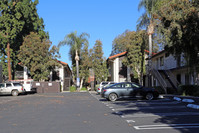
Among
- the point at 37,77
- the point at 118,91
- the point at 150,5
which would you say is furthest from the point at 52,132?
the point at 37,77

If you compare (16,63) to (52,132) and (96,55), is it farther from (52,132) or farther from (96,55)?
(52,132)

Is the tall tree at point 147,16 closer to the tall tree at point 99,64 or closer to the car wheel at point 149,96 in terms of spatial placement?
the car wheel at point 149,96

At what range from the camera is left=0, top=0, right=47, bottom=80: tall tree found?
4247cm

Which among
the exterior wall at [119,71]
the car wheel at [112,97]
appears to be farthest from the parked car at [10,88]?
the exterior wall at [119,71]

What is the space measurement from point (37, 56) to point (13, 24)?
6636 mm

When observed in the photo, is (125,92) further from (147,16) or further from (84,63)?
(84,63)

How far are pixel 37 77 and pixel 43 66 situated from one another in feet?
8.28

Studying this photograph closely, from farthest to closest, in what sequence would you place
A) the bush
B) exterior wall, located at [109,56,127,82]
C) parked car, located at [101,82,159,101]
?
exterior wall, located at [109,56,127,82] → the bush → parked car, located at [101,82,159,101]

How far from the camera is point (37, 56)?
143ft

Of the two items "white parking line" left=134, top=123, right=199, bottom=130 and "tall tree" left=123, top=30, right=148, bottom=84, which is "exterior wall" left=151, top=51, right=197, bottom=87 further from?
"white parking line" left=134, top=123, right=199, bottom=130

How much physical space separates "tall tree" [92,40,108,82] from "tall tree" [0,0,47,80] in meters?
12.6

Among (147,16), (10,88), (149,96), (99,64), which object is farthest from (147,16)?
(99,64)

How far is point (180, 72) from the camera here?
105ft

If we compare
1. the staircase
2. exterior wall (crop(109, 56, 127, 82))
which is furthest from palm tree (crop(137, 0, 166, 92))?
exterior wall (crop(109, 56, 127, 82))
